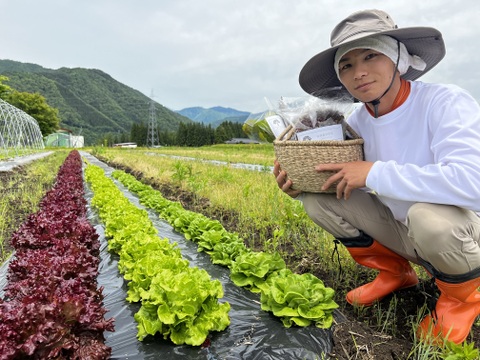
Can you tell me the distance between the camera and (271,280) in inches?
95.1

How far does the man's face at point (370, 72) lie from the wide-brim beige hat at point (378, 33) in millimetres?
114

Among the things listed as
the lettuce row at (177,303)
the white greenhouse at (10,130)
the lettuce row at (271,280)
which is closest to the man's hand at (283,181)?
the lettuce row at (271,280)

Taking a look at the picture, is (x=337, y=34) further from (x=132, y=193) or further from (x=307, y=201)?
(x=132, y=193)

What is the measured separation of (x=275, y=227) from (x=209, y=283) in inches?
92.0

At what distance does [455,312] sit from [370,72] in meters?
1.41

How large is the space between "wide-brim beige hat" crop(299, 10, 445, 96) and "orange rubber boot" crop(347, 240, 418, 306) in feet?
3.90

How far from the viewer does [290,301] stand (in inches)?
85.0

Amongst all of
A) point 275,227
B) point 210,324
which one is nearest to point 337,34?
point 210,324

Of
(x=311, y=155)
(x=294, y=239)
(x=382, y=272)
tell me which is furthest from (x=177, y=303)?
(x=294, y=239)

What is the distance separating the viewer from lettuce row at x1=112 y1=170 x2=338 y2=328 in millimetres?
2107

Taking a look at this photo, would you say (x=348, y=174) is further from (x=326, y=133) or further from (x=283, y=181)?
(x=283, y=181)

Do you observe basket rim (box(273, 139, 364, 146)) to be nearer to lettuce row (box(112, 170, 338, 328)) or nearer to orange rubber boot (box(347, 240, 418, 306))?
orange rubber boot (box(347, 240, 418, 306))

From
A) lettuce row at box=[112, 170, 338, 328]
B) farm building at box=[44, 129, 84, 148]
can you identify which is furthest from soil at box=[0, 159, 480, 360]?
farm building at box=[44, 129, 84, 148]

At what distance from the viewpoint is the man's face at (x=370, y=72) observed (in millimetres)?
1976
